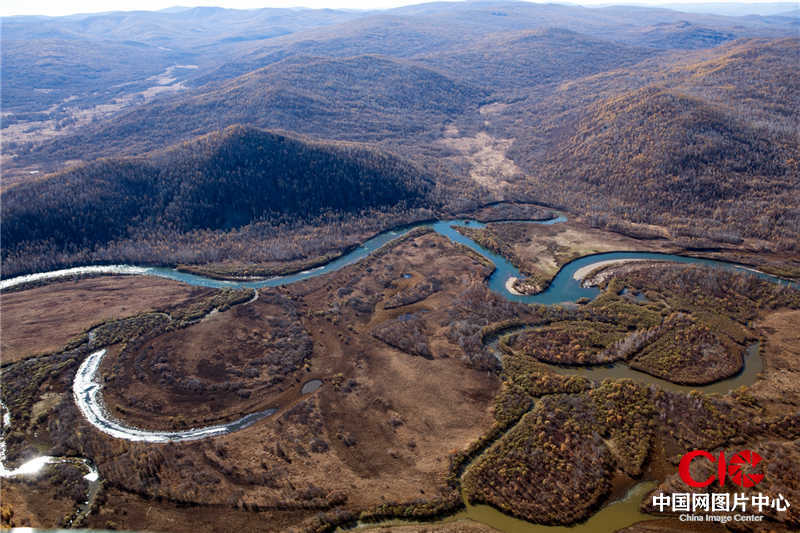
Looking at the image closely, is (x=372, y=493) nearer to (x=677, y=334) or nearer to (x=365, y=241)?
(x=677, y=334)

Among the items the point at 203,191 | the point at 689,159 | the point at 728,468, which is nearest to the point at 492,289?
the point at 728,468

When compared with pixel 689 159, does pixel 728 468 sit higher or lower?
lower

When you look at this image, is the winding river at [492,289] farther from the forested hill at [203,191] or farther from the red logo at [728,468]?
the forested hill at [203,191]

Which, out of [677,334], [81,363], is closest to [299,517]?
[81,363]

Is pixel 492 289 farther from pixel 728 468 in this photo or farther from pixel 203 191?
pixel 203 191

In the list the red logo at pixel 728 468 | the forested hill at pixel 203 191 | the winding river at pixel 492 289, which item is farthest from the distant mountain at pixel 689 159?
the red logo at pixel 728 468

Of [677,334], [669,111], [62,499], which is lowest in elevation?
[62,499]
